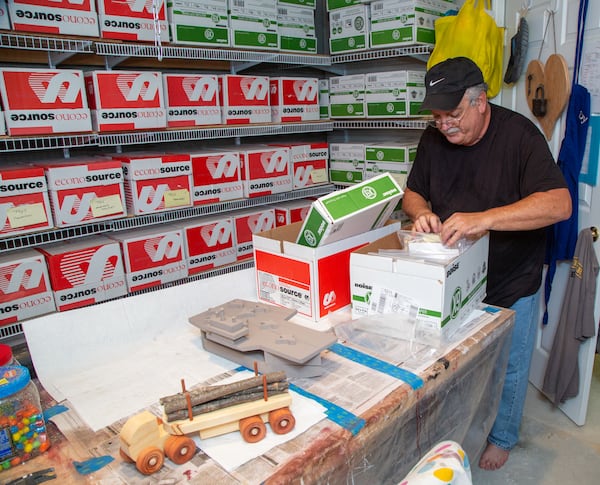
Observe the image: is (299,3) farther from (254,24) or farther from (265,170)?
(265,170)

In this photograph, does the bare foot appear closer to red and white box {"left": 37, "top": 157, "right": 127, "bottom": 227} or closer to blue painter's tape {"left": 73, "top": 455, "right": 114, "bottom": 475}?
blue painter's tape {"left": 73, "top": 455, "right": 114, "bottom": 475}

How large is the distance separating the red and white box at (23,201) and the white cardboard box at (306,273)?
1.05m

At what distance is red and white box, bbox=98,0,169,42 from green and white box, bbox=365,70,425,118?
3.87 ft

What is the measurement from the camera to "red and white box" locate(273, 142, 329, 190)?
9.48ft

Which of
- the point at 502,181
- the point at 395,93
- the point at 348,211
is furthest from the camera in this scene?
the point at 395,93

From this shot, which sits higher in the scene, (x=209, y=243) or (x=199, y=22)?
(x=199, y=22)

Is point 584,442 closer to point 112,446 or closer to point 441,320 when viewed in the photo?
point 441,320

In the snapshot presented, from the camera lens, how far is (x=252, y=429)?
905mm

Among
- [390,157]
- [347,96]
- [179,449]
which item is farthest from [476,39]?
[179,449]

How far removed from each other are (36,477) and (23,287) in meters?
1.35

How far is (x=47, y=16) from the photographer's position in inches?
75.5

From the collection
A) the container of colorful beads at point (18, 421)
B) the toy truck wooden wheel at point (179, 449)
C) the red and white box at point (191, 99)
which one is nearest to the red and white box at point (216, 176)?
the red and white box at point (191, 99)

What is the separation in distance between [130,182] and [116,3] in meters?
0.76

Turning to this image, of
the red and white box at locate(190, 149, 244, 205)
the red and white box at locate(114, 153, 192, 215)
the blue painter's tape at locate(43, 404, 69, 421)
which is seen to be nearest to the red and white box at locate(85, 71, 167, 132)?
the red and white box at locate(114, 153, 192, 215)
